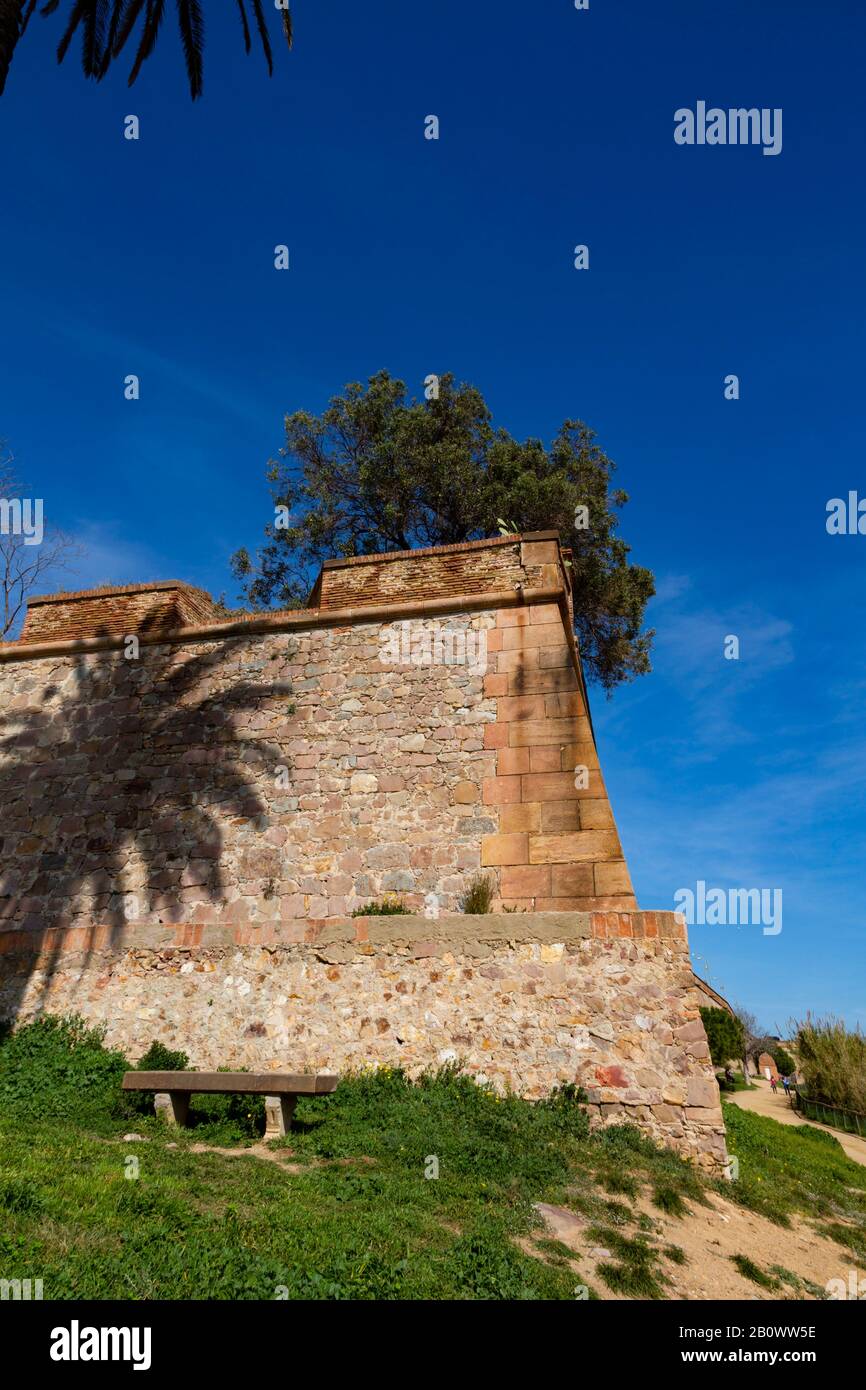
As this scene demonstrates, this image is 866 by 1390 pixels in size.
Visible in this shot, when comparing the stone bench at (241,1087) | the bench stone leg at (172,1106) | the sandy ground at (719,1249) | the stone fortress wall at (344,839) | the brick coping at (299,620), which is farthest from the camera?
the brick coping at (299,620)

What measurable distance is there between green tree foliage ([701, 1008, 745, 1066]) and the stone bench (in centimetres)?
2155

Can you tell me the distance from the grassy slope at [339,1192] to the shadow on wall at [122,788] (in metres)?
1.76

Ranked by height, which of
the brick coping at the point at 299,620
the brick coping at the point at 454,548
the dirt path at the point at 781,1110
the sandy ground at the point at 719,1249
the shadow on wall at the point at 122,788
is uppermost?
the brick coping at the point at 454,548

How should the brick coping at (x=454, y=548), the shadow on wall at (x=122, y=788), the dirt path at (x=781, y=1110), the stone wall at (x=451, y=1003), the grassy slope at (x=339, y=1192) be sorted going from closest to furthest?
the grassy slope at (x=339, y=1192), the stone wall at (x=451, y=1003), the shadow on wall at (x=122, y=788), the brick coping at (x=454, y=548), the dirt path at (x=781, y=1110)

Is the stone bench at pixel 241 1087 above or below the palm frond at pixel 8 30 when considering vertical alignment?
below

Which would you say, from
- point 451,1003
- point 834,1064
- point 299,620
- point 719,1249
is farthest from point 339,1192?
point 834,1064

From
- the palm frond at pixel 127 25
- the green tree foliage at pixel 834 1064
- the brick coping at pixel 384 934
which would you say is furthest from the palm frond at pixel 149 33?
the green tree foliage at pixel 834 1064

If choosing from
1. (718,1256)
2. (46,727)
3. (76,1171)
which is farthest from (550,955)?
(46,727)

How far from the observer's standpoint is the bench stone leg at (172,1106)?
7.04m

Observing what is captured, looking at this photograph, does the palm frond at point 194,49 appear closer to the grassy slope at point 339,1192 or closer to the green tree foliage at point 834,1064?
the grassy slope at point 339,1192

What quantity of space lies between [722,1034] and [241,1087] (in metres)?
23.6

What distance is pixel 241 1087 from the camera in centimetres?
667
